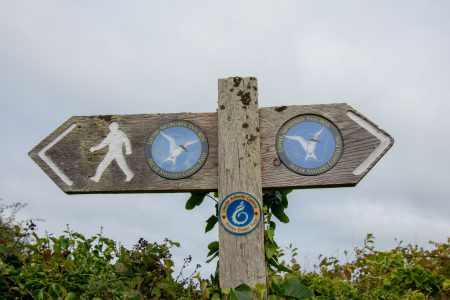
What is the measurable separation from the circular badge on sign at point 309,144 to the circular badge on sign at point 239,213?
343 mm

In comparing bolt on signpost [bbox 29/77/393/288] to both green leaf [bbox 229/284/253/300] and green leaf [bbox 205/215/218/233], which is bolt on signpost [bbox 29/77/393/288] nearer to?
green leaf [bbox 229/284/253/300]

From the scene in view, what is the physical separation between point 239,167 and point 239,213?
287 millimetres

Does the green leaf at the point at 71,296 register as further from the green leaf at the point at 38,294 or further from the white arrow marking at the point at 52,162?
the white arrow marking at the point at 52,162

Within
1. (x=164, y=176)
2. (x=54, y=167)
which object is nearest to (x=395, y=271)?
(x=164, y=176)

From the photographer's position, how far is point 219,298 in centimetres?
295

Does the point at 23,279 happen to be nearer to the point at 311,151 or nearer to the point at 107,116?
the point at 107,116

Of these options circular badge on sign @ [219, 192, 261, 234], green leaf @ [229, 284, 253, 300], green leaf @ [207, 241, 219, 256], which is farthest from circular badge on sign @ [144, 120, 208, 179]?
green leaf @ [229, 284, 253, 300]

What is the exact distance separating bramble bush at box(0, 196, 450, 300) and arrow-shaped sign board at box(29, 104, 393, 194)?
→ 0.29 metres

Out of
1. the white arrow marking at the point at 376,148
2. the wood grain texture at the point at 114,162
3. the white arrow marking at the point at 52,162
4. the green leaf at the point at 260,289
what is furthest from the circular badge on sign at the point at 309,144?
the white arrow marking at the point at 52,162

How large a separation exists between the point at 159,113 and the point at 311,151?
1.06 m

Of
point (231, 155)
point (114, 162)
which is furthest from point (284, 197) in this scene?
point (114, 162)

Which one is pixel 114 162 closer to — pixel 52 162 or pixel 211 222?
pixel 52 162

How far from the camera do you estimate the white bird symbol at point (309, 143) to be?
321 centimetres

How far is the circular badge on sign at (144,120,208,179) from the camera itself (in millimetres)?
3295
